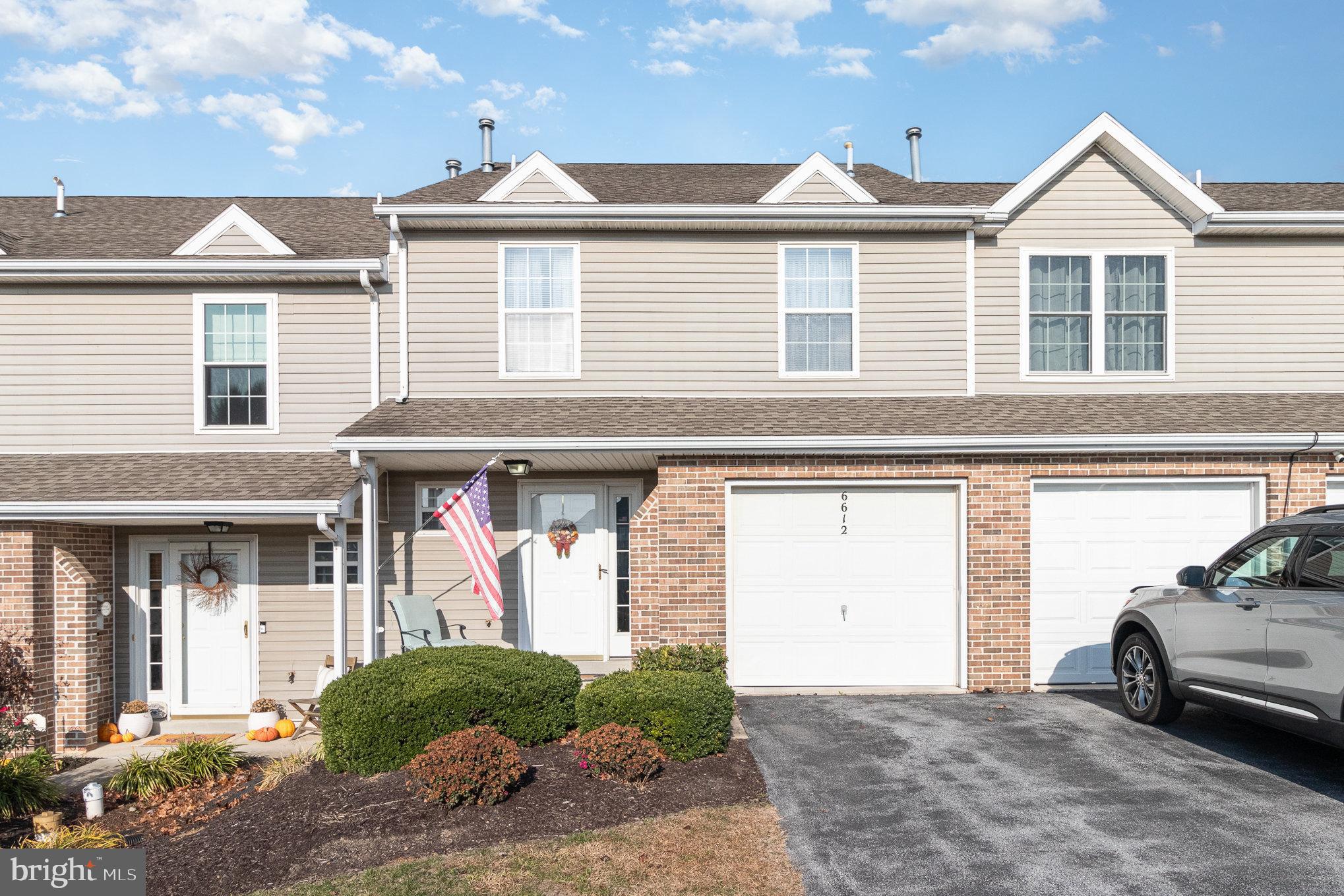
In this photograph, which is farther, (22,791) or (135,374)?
(135,374)

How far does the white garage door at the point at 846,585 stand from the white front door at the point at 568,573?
2.03 m

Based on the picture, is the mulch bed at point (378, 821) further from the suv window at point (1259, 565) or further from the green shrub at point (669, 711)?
the suv window at point (1259, 565)

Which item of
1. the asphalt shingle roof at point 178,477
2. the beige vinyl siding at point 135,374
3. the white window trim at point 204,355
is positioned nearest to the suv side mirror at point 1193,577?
the asphalt shingle roof at point 178,477

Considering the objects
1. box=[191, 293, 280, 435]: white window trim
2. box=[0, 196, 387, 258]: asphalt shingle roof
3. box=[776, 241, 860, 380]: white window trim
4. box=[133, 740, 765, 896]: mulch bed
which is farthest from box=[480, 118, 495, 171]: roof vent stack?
box=[133, 740, 765, 896]: mulch bed

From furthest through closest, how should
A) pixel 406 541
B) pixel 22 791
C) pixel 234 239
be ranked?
pixel 234 239, pixel 406 541, pixel 22 791

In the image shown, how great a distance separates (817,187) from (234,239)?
7260 mm

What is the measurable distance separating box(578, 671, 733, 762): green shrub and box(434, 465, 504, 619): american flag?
81.2 inches

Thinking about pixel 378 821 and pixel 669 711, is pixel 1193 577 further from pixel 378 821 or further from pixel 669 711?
pixel 378 821

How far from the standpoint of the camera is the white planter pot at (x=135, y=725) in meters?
10.3

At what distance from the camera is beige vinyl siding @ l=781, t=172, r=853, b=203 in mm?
11188

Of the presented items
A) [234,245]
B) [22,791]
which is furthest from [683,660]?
[234,245]

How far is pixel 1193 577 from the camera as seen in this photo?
7.36 metres

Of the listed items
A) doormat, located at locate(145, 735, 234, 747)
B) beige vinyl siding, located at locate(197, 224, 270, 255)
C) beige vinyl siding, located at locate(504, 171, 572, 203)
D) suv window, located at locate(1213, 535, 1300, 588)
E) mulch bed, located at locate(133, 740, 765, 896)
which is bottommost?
doormat, located at locate(145, 735, 234, 747)

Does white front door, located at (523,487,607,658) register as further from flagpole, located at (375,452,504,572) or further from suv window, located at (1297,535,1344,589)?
suv window, located at (1297,535,1344,589)
